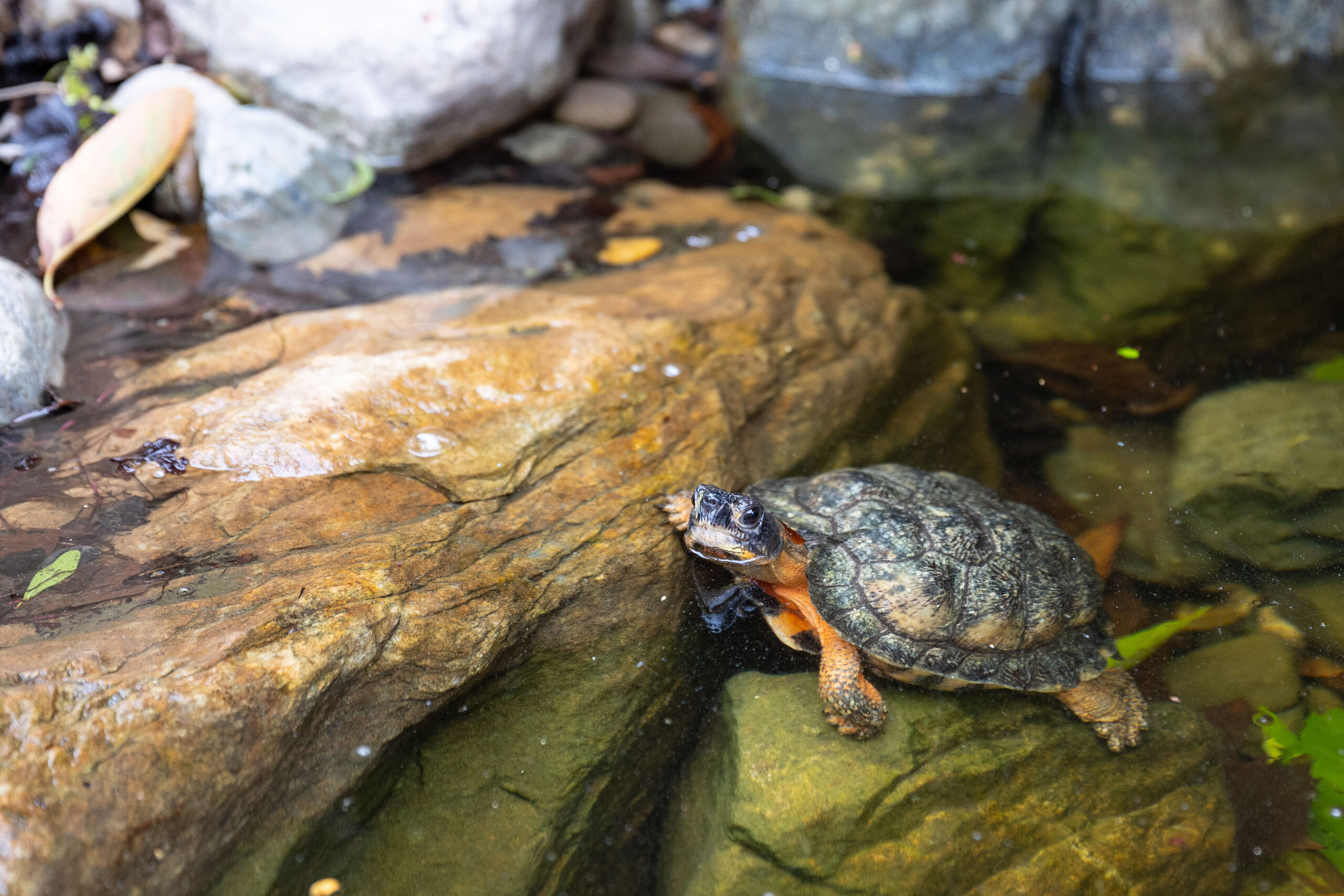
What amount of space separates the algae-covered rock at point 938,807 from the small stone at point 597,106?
15.4ft

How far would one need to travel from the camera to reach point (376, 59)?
4.96m

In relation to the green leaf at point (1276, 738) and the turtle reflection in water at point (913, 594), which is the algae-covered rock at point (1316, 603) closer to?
the green leaf at point (1276, 738)

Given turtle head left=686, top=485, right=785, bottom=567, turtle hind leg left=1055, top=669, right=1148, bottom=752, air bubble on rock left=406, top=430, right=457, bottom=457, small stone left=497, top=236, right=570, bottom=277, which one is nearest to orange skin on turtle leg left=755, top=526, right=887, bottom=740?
turtle head left=686, top=485, right=785, bottom=567

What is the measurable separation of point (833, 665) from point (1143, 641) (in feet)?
3.97

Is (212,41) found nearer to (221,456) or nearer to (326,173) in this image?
(326,173)

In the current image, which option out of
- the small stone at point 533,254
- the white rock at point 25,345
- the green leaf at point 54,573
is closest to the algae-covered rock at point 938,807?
the green leaf at point 54,573

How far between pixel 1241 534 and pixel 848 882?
2.23 metres

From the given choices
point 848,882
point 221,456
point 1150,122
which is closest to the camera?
point 848,882

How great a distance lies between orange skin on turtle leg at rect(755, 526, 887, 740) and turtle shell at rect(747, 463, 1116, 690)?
7 cm

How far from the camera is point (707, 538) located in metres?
2.67

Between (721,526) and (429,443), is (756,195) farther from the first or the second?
(721,526)

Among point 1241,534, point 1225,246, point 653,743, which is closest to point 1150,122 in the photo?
point 1225,246

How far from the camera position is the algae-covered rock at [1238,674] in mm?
2838

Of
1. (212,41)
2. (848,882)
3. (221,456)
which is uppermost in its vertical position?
(212,41)
